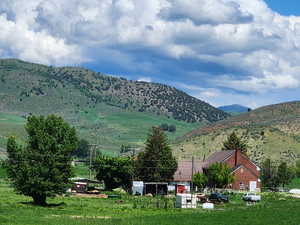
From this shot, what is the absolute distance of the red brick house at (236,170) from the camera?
114 metres

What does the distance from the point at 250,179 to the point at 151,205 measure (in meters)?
46.8

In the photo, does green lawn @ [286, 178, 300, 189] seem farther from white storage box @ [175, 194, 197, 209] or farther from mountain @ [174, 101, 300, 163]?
white storage box @ [175, 194, 197, 209]

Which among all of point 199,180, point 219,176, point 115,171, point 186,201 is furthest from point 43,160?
point 219,176

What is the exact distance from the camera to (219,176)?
4016 inches

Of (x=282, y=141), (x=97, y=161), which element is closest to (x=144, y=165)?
(x=97, y=161)

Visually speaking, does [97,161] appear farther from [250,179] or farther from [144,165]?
[250,179]

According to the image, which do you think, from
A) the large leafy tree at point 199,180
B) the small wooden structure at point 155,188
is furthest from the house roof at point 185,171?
the small wooden structure at point 155,188

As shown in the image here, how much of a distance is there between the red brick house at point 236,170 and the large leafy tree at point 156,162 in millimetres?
11297

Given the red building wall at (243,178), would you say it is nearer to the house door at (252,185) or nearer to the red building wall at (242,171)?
the red building wall at (242,171)

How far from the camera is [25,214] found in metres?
54.0

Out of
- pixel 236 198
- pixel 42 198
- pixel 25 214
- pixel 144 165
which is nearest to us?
pixel 25 214

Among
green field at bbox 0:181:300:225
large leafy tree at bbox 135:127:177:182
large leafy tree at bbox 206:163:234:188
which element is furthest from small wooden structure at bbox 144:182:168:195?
green field at bbox 0:181:300:225

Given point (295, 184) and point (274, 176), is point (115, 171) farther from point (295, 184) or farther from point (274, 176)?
point (295, 184)

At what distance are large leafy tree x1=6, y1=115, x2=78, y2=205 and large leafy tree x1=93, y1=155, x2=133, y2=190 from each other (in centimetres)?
3474
